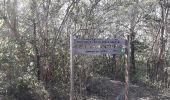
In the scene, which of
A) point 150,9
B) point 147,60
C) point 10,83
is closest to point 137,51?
point 147,60

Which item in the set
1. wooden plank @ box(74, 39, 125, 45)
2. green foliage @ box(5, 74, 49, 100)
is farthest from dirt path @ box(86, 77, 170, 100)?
wooden plank @ box(74, 39, 125, 45)

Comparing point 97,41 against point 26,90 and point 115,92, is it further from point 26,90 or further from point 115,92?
point 115,92

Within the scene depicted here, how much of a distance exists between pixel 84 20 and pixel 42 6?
1.77m

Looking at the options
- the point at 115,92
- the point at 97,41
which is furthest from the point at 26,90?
the point at 97,41

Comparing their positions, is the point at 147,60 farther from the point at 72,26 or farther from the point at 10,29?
the point at 10,29

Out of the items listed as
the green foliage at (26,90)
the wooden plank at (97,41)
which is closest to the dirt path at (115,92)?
the green foliage at (26,90)

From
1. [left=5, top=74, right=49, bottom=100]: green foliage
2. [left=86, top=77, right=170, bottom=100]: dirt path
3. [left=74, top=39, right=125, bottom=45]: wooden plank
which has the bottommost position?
[left=86, top=77, right=170, bottom=100]: dirt path

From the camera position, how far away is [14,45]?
475 inches

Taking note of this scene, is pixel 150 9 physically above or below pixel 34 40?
above

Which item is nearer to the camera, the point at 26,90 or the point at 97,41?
the point at 97,41

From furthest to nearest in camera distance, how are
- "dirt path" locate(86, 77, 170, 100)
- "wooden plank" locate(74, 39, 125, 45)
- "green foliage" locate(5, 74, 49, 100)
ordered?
1. "dirt path" locate(86, 77, 170, 100)
2. "green foliage" locate(5, 74, 49, 100)
3. "wooden plank" locate(74, 39, 125, 45)

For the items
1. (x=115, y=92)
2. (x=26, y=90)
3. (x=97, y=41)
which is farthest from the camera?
(x=115, y=92)

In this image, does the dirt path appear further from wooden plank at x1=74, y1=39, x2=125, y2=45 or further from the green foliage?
wooden plank at x1=74, y1=39, x2=125, y2=45

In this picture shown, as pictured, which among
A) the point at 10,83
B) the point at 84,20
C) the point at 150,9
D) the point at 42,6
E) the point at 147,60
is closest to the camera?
the point at 10,83
